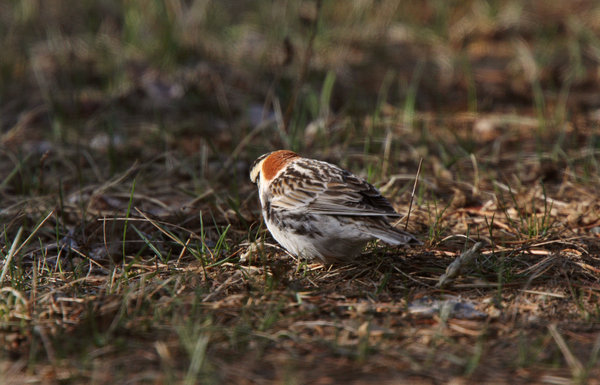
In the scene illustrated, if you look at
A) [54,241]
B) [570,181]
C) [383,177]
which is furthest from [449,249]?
[54,241]

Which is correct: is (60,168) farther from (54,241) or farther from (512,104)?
(512,104)

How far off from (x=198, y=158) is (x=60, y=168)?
1375 millimetres

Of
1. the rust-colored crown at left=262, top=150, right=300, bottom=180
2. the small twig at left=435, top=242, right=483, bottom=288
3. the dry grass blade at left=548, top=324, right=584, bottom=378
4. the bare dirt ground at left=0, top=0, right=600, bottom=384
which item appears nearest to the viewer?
the dry grass blade at left=548, top=324, right=584, bottom=378

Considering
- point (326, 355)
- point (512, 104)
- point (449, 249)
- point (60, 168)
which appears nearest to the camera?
point (326, 355)

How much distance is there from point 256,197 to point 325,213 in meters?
1.87

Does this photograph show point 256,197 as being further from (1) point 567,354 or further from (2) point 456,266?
(1) point 567,354

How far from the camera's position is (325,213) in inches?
178

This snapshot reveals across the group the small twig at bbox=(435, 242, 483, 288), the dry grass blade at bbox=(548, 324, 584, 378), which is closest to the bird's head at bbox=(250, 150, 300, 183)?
the small twig at bbox=(435, 242, 483, 288)

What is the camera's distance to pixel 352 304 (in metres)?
4.11

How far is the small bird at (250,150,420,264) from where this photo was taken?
4.39 m

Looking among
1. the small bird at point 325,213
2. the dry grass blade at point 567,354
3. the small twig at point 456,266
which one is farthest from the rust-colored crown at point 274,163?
the dry grass blade at point 567,354

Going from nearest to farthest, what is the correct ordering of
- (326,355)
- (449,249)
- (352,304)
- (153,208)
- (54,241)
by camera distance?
(326,355) → (352,304) → (449,249) → (54,241) → (153,208)

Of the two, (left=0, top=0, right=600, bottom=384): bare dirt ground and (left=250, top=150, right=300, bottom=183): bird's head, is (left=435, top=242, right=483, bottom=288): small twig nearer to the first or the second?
(left=0, top=0, right=600, bottom=384): bare dirt ground

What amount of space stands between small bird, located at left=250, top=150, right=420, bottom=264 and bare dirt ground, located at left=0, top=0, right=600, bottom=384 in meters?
0.22
